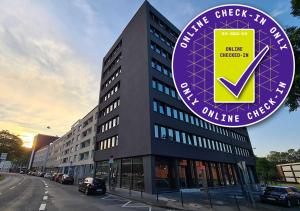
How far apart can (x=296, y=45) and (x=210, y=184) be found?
23.7 m

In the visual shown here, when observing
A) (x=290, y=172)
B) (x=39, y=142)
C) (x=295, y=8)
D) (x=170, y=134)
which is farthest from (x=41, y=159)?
(x=295, y=8)

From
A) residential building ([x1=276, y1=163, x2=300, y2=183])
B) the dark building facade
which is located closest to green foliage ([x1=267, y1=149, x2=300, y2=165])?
residential building ([x1=276, y1=163, x2=300, y2=183])

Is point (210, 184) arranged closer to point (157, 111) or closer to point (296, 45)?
point (157, 111)

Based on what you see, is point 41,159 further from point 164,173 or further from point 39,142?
point 164,173

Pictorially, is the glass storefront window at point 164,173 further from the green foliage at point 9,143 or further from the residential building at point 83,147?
the green foliage at point 9,143

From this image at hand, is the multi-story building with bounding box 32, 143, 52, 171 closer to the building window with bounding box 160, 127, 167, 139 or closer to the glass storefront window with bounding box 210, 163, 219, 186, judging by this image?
the glass storefront window with bounding box 210, 163, 219, 186

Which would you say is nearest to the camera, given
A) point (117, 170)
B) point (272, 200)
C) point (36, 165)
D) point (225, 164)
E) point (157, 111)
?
point (272, 200)

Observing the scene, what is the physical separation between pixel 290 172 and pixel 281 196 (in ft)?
179

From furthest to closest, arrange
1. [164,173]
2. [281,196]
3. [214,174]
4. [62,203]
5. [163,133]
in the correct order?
[214,174] < [163,133] < [164,173] < [281,196] < [62,203]

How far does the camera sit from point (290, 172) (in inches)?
2443

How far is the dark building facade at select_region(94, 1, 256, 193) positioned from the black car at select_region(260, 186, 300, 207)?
5.49 metres

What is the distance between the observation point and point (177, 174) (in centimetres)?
2498

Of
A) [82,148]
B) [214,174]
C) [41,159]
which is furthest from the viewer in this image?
[41,159]

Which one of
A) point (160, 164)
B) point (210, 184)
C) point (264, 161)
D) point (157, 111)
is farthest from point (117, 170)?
point (264, 161)
